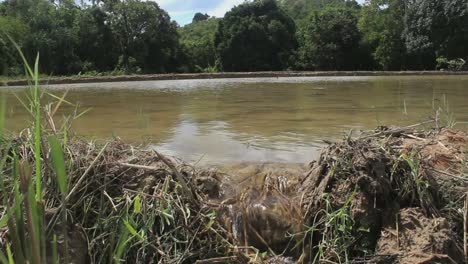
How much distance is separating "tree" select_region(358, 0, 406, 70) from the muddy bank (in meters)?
28.9

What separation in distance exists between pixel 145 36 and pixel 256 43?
803 centimetres

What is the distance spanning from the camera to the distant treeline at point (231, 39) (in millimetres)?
30719

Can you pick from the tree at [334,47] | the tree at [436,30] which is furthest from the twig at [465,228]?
the tree at [334,47]

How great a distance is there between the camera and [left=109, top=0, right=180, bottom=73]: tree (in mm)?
36156

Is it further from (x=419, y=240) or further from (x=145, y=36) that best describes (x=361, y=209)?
(x=145, y=36)

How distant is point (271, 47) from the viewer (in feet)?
115

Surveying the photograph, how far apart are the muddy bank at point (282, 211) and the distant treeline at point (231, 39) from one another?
26368 mm

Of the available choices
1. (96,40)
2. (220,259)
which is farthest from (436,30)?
(220,259)

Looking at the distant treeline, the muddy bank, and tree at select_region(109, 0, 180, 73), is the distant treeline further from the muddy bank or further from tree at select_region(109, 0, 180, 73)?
the muddy bank

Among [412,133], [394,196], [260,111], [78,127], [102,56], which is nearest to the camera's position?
[394,196]

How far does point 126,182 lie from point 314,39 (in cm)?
3147

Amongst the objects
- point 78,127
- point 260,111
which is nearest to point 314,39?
point 260,111

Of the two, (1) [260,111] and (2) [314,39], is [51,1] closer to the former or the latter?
(2) [314,39]

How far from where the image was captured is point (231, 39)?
35062mm
